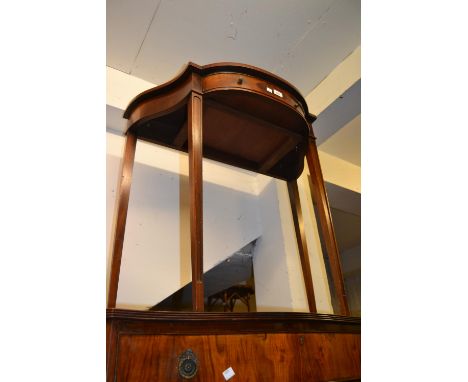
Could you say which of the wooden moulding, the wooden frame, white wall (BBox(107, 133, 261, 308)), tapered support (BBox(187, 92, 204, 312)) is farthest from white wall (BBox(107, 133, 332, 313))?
the wooden moulding

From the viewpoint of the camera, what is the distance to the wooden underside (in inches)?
26.3

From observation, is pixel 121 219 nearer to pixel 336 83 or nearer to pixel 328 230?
pixel 328 230

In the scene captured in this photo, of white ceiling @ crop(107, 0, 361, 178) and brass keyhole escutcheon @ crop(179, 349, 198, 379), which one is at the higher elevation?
white ceiling @ crop(107, 0, 361, 178)

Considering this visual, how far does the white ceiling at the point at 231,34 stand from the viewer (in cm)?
158

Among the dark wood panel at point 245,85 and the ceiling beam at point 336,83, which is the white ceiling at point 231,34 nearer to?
the ceiling beam at point 336,83

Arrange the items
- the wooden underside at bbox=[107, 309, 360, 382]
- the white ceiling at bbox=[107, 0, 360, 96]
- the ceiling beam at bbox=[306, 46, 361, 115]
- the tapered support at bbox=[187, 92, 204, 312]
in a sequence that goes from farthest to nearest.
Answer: the ceiling beam at bbox=[306, 46, 361, 115]
the white ceiling at bbox=[107, 0, 360, 96]
the tapered support at bbox=[187, 92, 204, 312]
the wooden underside at bbox=[107, 309, 360, 382]

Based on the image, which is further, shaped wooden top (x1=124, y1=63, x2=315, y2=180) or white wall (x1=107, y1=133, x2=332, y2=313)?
white wall (x1=107, y1=133, x2=332, y2=313)

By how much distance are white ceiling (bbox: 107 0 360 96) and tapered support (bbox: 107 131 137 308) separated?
64 cm

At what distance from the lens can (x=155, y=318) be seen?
706 millimetres

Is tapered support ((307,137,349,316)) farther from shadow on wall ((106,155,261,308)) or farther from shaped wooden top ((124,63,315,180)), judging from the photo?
shadow on wall ((106,155,261,308))
